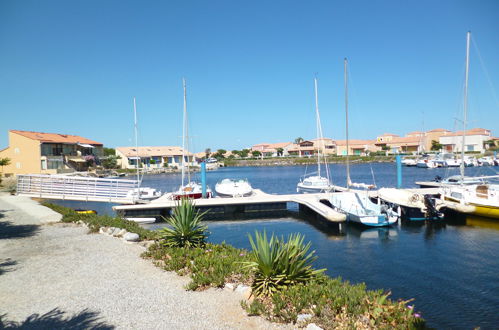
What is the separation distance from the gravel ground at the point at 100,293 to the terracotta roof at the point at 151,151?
291ft

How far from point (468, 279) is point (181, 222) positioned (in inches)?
420

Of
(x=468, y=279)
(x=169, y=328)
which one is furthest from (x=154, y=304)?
(x=468, y=279)

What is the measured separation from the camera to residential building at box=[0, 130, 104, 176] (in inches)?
2131

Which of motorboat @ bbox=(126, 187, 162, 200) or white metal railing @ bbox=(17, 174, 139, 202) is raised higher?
white metal railing @ bbox=(17, 174, 139, 202)

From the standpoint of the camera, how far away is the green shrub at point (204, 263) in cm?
857

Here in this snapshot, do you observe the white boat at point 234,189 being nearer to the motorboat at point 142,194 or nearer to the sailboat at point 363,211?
the motorboat at point 142,194

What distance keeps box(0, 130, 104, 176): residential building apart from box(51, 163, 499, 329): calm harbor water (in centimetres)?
3939

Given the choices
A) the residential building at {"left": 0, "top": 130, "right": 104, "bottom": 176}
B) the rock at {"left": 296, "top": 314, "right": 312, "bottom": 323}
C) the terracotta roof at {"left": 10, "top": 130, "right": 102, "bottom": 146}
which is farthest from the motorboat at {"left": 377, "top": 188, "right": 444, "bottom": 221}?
the terracotta roof at {"left": 10, "top": 130, "right": 102, "bottom": 146}

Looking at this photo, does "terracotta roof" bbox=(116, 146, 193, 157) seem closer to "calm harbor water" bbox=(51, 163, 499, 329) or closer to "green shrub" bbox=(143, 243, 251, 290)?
"calm harbor water" bbox=(51, 163, 499, 329)

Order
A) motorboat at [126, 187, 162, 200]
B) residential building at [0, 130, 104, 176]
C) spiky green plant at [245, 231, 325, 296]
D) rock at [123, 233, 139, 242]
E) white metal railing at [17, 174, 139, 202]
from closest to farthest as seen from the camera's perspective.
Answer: spiky green plant at [245, 231, 325, 296], rock at [123, 233, 139, 242], white metal railing at [17, 174, 139, 202], motorboat at [126, 187, 162, 200], residential building at [0, 130, 104, 176]

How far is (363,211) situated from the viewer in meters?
21.8

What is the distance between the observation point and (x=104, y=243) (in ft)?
42.7

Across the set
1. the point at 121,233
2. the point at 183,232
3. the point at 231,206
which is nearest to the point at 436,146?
the point at 231,206

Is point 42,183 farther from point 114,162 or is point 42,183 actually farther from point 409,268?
point 114,162
